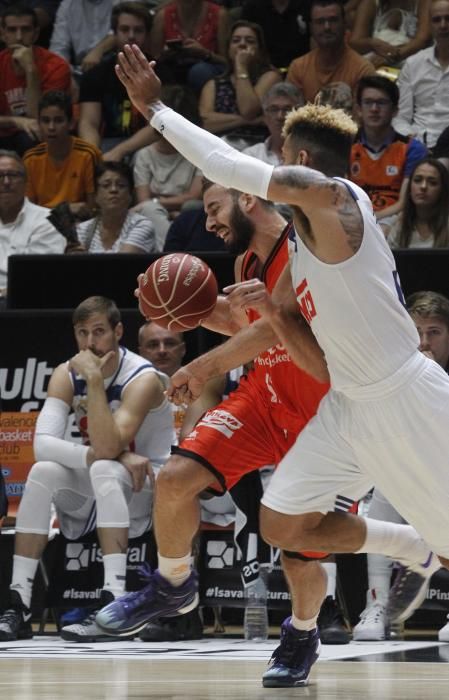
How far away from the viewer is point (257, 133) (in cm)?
1076

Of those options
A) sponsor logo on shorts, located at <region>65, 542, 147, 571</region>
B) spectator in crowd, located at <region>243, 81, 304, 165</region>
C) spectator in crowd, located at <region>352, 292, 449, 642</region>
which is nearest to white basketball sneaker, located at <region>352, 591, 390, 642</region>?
spectator in crowd, located at <region>352, 292, 449, 642</region>

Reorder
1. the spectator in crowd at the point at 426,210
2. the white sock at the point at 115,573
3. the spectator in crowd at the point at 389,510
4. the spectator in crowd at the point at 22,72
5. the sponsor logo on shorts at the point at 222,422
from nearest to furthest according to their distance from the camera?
1. the sponsor logo on shorts at the point at 222,422
2. the spectator in crowd at the point at 389,510
3. the white sock at the point at 115,573
4. the spectator in crowd at the point at 426,210
5. the spectator in crowd at the point at 22,72

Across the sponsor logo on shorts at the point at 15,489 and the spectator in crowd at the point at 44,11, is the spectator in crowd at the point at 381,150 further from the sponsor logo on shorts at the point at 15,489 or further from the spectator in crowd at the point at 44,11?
the spectator in crowd at the point at 44,11

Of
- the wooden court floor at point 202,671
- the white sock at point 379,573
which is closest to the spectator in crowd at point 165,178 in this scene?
the white sock at point 379,573

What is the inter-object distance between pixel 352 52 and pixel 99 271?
321cm

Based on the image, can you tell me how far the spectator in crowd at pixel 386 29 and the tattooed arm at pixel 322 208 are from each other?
7092mm

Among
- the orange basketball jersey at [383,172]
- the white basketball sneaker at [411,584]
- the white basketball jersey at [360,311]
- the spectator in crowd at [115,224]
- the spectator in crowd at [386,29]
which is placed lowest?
the white basketball sneaker at [411,584]

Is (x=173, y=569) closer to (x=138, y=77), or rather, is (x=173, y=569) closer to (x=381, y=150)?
(x=138, y=77)

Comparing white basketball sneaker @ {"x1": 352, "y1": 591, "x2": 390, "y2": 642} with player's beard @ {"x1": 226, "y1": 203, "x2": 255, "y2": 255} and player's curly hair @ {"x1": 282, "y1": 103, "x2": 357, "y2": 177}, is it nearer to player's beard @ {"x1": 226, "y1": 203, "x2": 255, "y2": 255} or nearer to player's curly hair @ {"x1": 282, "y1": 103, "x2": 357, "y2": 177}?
player's beard @ {"x1": 226, "y1": 203, "x2": 255, "y2": 255}

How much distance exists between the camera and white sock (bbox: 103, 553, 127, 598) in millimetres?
7457

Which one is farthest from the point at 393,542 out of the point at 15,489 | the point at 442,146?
the point at 442,146

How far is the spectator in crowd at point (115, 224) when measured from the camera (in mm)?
9672

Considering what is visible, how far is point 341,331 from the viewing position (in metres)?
4.64

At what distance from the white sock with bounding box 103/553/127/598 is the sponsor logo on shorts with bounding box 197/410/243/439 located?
221 centimetres
